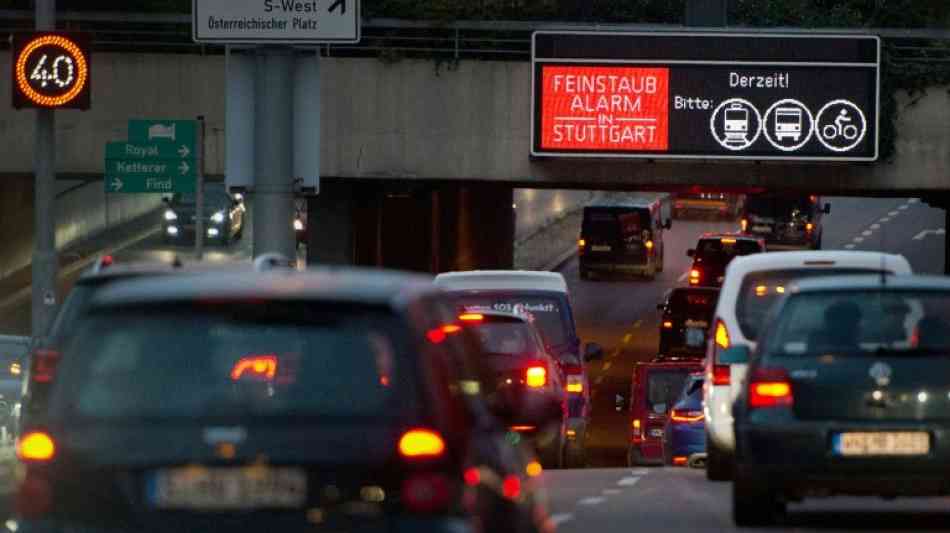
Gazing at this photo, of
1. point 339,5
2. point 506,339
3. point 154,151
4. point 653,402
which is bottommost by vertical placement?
point 653,402

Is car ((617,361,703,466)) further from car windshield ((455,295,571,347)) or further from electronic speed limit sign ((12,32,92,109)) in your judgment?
electronic speed limit sign ((12,32,92,109))

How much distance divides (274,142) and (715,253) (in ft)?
133

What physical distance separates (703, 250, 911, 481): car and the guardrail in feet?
63.6

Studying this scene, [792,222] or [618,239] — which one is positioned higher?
[792,222]

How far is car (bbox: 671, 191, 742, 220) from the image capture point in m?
91.1

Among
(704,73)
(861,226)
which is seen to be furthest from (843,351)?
(861,226)

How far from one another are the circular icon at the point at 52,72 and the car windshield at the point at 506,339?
225 inches

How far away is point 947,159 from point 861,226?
153ft

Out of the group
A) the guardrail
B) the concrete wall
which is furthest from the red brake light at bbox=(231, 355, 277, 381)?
the concrete wall

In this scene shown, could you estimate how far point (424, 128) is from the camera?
3734 cm

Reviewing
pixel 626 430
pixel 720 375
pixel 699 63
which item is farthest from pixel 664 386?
pixel 720 375

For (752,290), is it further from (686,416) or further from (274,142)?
(686,416)

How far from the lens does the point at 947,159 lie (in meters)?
37.1

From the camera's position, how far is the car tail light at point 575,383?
2423 centimetres
